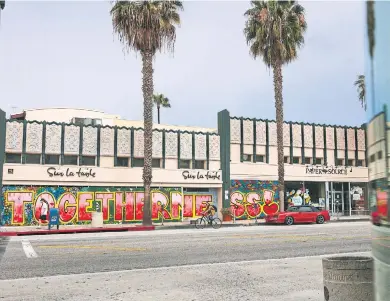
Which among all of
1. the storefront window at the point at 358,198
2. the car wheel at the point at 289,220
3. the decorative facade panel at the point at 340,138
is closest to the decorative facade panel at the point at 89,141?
the car wheel at the point at 289,220

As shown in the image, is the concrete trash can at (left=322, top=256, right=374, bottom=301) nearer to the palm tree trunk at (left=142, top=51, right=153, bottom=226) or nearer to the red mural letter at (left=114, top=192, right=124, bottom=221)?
the palm tree trunk at (left=142, top=51, right=153, bottom=226)

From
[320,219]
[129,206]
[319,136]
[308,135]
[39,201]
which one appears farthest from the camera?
[319,136]

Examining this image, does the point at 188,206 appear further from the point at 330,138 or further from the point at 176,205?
the point at 330,138

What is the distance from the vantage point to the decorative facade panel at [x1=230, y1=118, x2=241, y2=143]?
3372 centimetres

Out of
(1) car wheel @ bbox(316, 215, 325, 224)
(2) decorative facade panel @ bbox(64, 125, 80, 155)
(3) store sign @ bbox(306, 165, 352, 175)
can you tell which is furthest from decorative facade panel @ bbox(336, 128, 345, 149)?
(2) decorative facade panel @ bbox(64, 125, 80, 155)

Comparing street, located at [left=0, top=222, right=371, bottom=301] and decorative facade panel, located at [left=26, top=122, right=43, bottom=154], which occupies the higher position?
decorative facade panel, located at [left=26, top=122, right=43, bottom=154]

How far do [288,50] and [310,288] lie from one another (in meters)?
26.4

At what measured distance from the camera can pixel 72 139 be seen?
29266mm

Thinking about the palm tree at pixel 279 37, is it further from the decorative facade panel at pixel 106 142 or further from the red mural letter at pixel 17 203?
the red mural letter at pixel 17 203

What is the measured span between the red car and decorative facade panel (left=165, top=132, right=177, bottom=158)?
8.01 metres

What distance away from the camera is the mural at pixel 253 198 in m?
33.4

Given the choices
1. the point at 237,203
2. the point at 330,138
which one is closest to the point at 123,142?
the point at 237,203

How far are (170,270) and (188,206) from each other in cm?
2195

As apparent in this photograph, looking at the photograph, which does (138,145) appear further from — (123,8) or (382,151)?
(382,151)
